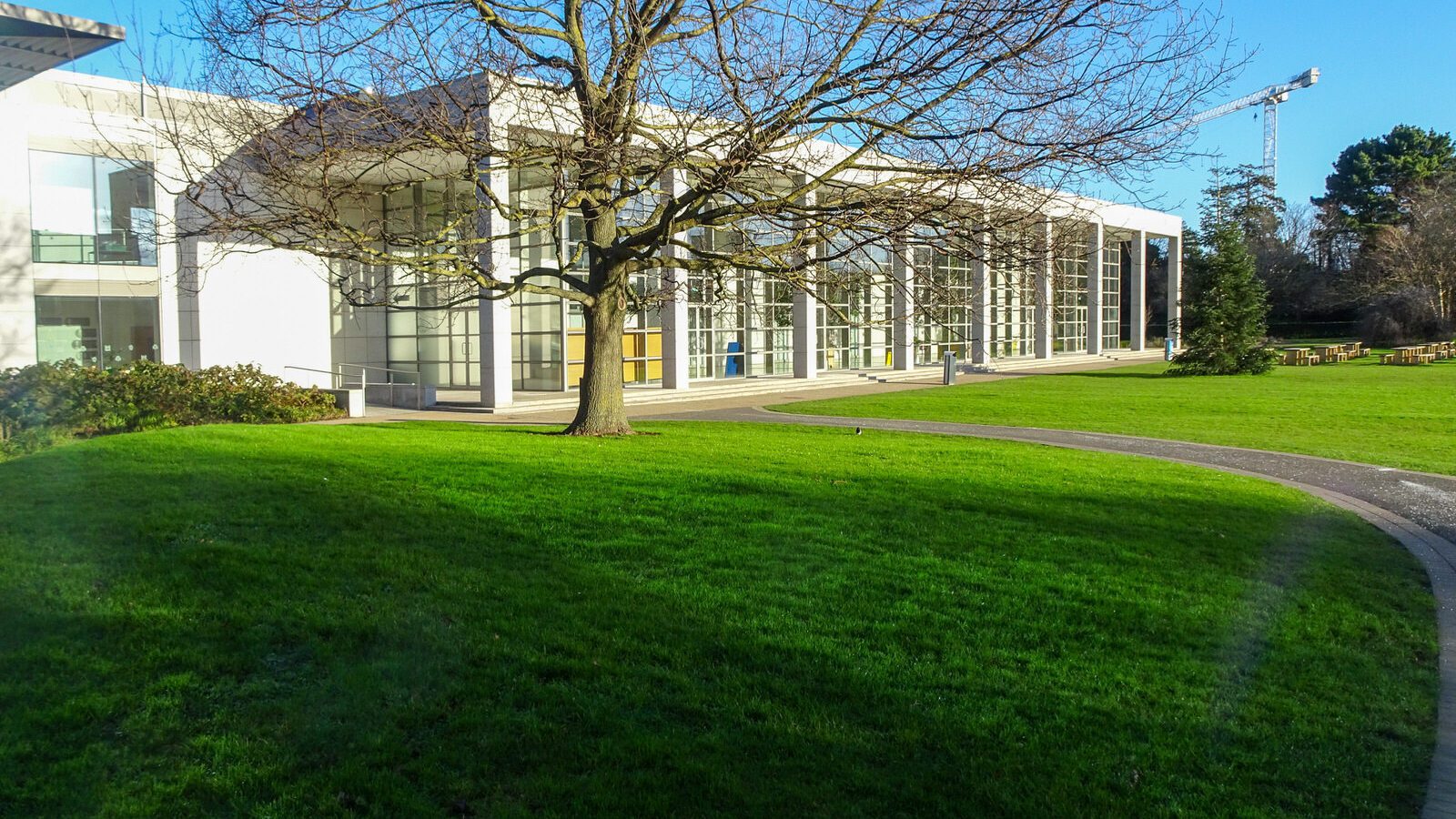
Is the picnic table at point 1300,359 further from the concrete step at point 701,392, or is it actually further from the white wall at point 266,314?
the white wall at point 266,314

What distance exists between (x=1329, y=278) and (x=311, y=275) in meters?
68.3

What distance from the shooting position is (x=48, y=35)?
13.4 metres

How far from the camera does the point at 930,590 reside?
665 centimetres

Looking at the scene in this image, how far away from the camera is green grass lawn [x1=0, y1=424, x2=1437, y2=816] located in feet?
13.3

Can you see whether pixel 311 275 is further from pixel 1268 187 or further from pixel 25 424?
pixel 1268 187

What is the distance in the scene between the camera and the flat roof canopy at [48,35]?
503 inches

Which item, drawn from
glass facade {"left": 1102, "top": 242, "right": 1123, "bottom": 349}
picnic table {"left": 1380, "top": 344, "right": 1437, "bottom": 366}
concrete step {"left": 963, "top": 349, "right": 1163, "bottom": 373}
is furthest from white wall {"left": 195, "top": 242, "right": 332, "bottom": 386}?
glass facade {"left": 1102, "top": 242, "right": 1123, "bottom": 349}

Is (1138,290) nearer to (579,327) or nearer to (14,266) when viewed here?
(579,327)

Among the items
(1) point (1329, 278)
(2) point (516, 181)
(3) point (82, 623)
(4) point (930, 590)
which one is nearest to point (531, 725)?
(3) point (82, 623)

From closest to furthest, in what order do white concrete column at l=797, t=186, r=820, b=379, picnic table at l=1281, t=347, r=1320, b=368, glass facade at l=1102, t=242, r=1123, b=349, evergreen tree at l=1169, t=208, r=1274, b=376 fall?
white concrete column at l=797, t=186, r=820, b=379, evergreen tree at l=1169, t=208, r=1274, b=376, picnic table at l=1281, t=347, r=1320, b=368, glass facade at l=1102, t=242, r=1123, b=349

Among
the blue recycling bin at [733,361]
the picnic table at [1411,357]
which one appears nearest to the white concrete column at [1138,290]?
the picnic table at [1411,357]

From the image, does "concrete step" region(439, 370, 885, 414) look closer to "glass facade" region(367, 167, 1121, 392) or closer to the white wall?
"glass facade" region(367, 167, 1121, 392)

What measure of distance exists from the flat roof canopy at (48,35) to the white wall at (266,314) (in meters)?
11.0

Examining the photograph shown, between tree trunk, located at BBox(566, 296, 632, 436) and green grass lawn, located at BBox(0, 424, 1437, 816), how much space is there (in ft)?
19.4
